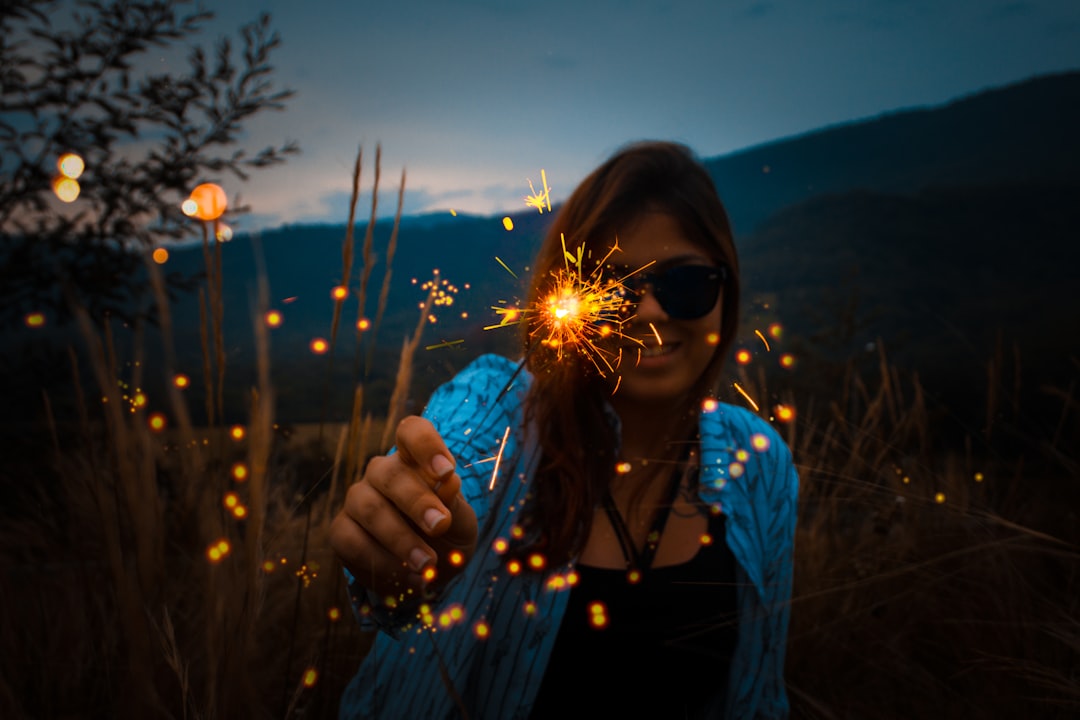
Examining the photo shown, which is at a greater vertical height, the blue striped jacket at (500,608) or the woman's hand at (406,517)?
the woman's hand at (406,517)

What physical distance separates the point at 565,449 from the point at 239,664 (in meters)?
1.15

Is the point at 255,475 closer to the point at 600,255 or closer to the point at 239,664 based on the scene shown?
the point at 239,664

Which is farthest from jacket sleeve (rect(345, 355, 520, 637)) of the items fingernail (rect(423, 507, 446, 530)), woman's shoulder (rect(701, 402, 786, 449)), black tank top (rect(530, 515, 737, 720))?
woman's shoulder (rect(701, 402, 786, 449))

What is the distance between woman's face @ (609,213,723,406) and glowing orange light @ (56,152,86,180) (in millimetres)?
2465

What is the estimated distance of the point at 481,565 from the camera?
171 centimetres

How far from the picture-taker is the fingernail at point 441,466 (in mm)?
823

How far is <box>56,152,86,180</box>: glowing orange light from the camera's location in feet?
7.98

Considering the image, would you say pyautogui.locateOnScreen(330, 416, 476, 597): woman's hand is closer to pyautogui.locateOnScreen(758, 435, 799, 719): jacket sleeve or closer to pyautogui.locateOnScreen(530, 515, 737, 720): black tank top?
pyautogui.locateOnScreen(530, 515, 737, 720): black tank top

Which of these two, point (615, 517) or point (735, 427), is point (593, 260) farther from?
point (735, 427)

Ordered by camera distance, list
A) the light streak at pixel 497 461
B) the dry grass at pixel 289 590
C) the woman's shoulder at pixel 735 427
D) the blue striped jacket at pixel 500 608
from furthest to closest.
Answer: the woman's shoulder at pixel 735 427 → the light streak at pixel 497 461 → the blue striped jacket at pixel 500 608 → the dry grass at pixel 289 590

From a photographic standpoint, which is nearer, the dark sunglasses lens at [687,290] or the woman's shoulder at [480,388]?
the dark sunglasses lens at [687,290]

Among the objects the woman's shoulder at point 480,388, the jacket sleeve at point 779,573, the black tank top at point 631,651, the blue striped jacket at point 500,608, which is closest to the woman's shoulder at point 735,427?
the jacket sleeve at point 779,573

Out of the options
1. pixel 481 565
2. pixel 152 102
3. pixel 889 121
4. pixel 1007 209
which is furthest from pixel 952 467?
pixel 889 121

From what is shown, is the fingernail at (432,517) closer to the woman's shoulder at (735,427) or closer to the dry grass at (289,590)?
the dry grass at (289,590)
